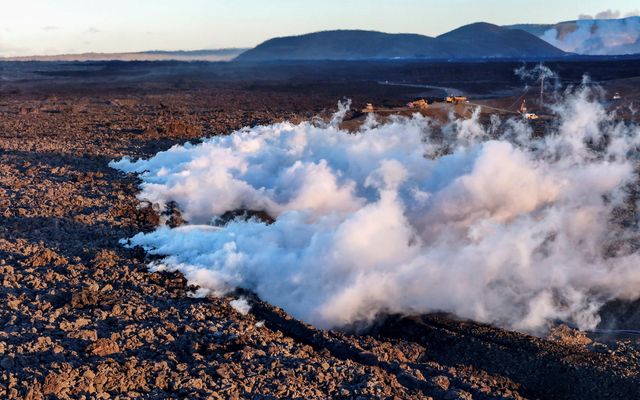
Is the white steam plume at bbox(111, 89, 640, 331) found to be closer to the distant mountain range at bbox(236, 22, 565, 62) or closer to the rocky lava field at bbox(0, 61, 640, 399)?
the rocky lava field at bbox(0, 61, 640, 399)

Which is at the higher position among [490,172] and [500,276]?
[490,172]

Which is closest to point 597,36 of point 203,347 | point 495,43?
point 495,43

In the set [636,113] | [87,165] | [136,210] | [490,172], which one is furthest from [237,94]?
[490,172]

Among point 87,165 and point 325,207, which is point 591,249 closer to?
point 325,207

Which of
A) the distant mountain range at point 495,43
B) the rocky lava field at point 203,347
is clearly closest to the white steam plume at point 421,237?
the rocky lava field at point 203,347

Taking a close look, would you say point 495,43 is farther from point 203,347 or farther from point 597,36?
point 203,347

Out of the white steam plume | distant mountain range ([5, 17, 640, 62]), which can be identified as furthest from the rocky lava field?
distant mountain range ([5, 17, 640, 62])
